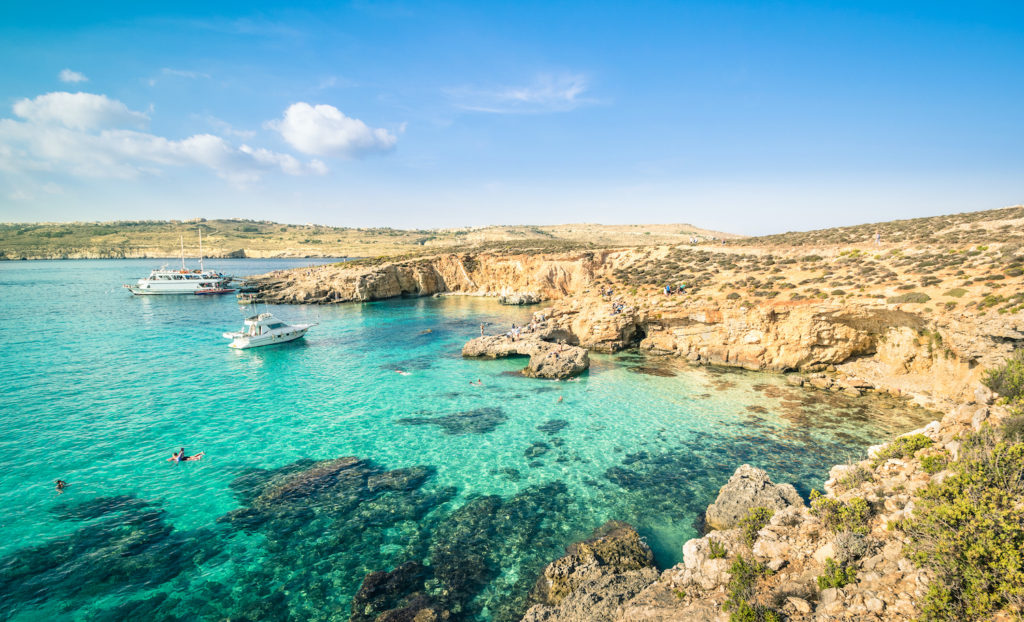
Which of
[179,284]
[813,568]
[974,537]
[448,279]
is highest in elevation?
[448,279]

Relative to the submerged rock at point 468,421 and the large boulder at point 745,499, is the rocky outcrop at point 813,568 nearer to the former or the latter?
the large boulder at point 745,499

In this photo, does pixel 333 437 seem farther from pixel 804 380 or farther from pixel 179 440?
pixel 804 380

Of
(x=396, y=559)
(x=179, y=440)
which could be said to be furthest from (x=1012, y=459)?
(x=179, y=440)

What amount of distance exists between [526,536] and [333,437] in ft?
33.1

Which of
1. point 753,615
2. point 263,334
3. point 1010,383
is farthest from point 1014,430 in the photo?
point 263,334

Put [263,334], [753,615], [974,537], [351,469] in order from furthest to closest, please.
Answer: [263,334], [351,469], [753,615], [974,537]

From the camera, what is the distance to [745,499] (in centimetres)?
1152

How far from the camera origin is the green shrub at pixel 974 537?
5.17 meters

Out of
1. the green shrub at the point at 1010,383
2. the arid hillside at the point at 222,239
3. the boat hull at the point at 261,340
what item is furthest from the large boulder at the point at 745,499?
the arid hillside at the point at 222,239

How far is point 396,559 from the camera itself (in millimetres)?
10547

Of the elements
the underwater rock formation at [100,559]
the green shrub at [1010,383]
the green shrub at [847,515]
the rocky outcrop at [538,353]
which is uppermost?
the green shrub at [1010,383]

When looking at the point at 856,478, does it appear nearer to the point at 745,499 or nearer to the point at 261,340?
the point at 745,499

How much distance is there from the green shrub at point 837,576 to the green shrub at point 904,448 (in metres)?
4.39

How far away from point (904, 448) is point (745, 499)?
382cm
